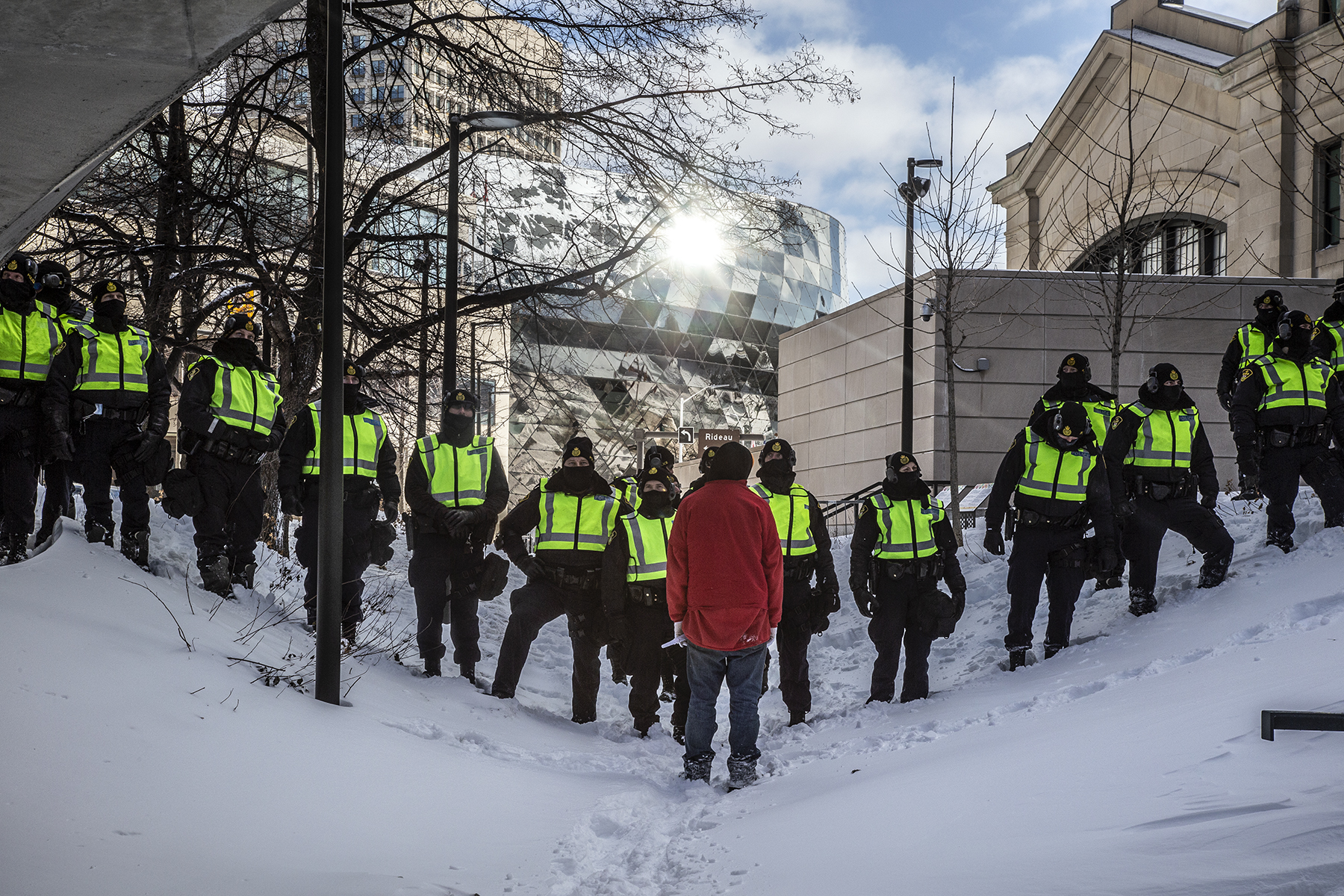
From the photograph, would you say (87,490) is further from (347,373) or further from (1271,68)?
(1271,68)

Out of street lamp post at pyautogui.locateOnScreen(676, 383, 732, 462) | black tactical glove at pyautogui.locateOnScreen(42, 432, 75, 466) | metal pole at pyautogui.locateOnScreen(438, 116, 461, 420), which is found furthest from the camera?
street lamp post at pyautogui.locateOnScreen(676, 383, 732, 462)

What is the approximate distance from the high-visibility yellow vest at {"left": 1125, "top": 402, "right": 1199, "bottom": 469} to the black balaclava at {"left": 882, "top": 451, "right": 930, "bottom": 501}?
1.50m

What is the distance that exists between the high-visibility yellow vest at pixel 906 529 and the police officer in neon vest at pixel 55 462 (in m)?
5.35

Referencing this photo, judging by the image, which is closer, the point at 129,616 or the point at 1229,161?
the point at 129,616

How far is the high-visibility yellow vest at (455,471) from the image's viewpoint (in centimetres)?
763

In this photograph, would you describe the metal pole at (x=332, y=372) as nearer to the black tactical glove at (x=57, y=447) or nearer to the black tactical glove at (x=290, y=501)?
the black tactical glove at (x=290, y=501)

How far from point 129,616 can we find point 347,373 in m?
2.66

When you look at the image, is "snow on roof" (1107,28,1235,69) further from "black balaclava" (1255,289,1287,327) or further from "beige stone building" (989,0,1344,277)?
"black balaclava" (1255,289,1287,327)

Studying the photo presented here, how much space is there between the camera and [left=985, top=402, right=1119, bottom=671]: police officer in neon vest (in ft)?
24.5

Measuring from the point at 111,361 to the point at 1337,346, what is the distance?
361 inches

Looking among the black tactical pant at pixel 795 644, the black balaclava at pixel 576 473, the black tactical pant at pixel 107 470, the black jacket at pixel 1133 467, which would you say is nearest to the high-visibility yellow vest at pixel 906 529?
the black tactical pant at pixel 795 644

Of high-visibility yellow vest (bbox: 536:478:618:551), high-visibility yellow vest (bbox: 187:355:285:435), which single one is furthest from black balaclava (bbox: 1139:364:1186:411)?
high-visibility yellow vest (bbox: 187:355:285:435)

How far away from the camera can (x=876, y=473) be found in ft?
79.8

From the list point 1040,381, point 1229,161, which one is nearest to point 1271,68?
point 1229,161
